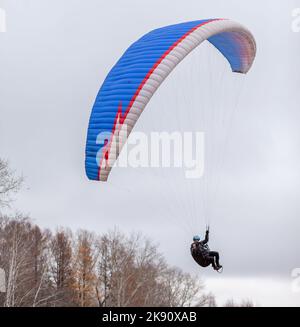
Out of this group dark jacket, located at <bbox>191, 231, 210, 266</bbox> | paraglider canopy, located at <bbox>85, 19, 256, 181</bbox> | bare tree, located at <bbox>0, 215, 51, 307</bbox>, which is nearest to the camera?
paraglider canopy, located at <bbox>85, 19, 256, 181</bbox>

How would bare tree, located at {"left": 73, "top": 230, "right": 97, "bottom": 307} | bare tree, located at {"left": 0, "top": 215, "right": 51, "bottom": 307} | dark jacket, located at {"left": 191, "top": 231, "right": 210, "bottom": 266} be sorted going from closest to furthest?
dark jacket, located at {"left": 191, "top": 231, "right": 210, "bottom": 266}
bare tree, located at {"left": 0, "top": 215, "right": 51, "bottom": 307}
bare tree, located at {"left": 73, "top": 230, "right": 97, "bottom": 307}

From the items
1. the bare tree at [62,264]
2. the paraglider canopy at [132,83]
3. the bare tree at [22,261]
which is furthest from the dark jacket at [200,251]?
the bare tree at [62,264]

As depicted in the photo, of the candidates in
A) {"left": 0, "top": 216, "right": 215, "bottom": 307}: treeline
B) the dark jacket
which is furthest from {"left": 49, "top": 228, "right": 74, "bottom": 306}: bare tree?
the dark jacket

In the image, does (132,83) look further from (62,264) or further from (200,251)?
(62,264)

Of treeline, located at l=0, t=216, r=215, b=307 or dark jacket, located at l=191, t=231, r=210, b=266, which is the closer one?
dark jacket, located at l=191, t=231, r=210, b=266

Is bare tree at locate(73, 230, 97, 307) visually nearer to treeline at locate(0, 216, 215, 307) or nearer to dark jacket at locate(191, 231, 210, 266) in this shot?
treeline at locate(0, 216, 215, 307)

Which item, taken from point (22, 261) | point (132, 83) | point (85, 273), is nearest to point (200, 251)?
point (132, 83)

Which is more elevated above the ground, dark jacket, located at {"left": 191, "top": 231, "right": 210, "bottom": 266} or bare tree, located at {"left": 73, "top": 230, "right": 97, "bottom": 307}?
bare tree, located at {"left": 73, "top": 230, "right": 97, "bottom": 307}

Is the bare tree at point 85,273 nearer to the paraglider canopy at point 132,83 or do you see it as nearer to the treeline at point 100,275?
the treeline at point 100,275

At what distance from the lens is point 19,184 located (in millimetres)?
25484

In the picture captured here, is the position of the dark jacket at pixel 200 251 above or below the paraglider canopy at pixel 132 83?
below
